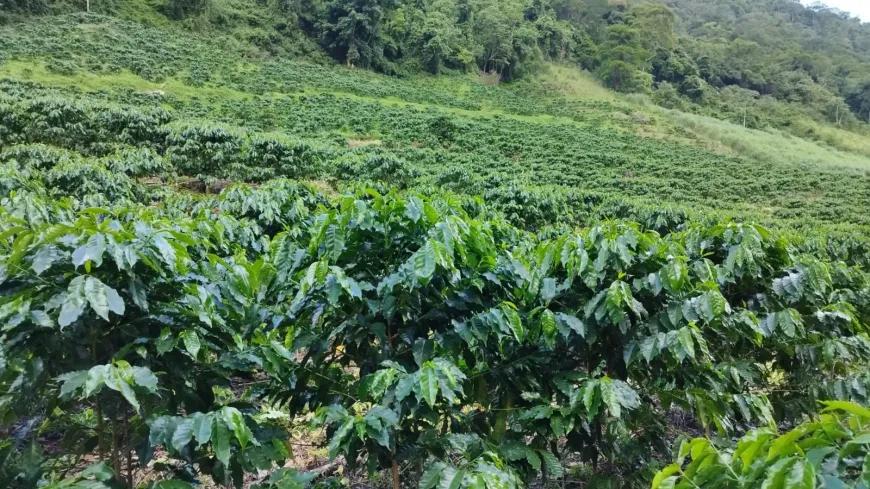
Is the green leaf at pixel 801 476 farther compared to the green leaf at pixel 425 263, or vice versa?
the green leaf at pixel 425 263

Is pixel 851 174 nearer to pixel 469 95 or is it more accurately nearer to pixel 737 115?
pixel 737 115

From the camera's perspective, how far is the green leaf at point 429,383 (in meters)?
1.71

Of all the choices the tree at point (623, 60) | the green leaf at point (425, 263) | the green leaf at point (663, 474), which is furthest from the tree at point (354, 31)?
the green leaf at point (663, 474)

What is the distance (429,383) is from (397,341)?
2.08 feet

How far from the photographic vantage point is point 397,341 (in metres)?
2.37

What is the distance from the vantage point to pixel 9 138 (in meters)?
15.6

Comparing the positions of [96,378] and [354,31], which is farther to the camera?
[354,31]

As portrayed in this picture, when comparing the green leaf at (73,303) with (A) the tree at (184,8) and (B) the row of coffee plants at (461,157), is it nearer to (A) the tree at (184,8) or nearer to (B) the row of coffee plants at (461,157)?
(B) the row of coffee plants at (461,157)

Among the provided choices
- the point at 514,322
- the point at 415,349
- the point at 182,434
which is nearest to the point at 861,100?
the point at 514,322

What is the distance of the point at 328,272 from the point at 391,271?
1.31ft

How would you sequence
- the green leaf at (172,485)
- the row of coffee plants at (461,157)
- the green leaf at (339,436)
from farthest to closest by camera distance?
the row of coffee plants at (461,157)
the green leaf at (339,436)
the green leaf at (172,485)

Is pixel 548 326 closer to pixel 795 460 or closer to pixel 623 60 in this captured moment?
pixel 795 460

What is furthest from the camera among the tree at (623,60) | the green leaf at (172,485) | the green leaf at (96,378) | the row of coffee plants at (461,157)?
the tree at (623,60)

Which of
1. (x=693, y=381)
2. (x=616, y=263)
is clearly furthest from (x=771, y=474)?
(x=693, y=381)
